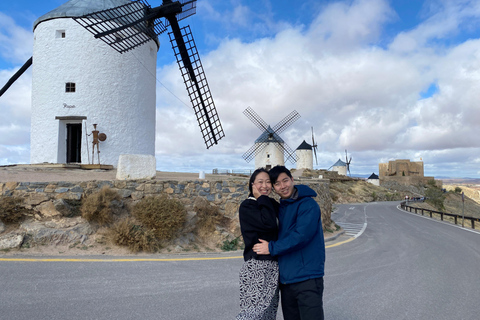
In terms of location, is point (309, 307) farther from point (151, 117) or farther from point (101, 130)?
point (151, 117)

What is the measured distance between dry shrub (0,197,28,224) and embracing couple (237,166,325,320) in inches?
274

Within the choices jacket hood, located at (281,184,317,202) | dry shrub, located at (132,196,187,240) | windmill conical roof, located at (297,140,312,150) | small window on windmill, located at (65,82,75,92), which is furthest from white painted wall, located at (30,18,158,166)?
windmill conical roof, located at (297,140,312,150)

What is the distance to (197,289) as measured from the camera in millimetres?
5074

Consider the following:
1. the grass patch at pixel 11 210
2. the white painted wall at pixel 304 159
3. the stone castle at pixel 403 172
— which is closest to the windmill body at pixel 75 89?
the grass patch at pixel 11 210

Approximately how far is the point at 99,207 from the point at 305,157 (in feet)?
176

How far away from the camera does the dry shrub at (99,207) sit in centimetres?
757

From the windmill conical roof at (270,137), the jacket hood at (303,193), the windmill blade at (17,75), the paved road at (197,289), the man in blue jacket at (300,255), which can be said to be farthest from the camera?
the windmill conical roof at (270,137)

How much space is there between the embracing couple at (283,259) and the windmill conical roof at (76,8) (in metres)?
14.6

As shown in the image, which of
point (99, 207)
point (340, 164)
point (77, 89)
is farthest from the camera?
point (340, 164)

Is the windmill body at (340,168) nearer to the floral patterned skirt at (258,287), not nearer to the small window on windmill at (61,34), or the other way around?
the small window on windmill at (61,34)

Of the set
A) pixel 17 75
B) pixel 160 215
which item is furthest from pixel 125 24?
pixel 160 215

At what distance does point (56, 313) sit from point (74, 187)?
14.9 ft

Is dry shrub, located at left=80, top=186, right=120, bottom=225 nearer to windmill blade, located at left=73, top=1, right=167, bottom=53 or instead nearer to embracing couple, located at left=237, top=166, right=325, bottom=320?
embracing couple, located at left=237, top=166, right=325, bottom=320

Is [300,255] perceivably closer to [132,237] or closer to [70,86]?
[132,237]
